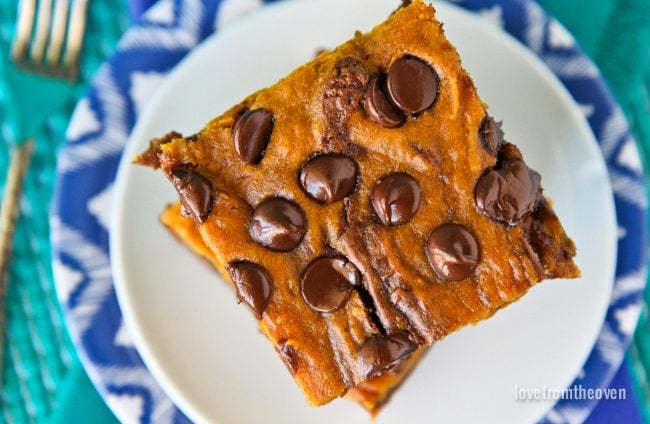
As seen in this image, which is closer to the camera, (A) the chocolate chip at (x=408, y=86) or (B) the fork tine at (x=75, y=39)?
(A) the chocolate chip at (x=408, y=86)

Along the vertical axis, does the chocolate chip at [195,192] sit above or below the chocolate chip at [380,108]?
above

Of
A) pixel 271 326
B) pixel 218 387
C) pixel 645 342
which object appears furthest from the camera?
pixel 645 342

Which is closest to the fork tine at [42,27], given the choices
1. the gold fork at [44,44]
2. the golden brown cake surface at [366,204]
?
the gold fork at [44,44]

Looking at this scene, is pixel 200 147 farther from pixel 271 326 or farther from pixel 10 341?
pixel 10 341

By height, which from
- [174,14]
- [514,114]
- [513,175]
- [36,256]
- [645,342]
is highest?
[174,14]

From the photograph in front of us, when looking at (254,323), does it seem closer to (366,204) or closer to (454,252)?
(366,204)

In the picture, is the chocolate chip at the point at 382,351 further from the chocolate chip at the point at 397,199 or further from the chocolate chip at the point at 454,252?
the chocolate chip at the point at 397,199

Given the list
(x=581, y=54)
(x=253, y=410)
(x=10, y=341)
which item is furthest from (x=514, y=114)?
(x=10, y=341)
